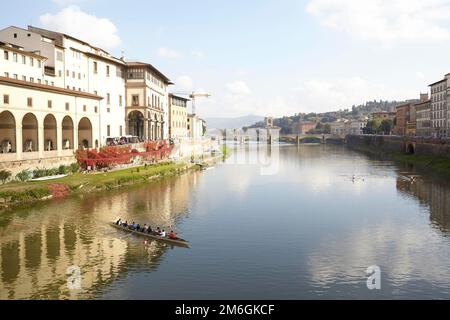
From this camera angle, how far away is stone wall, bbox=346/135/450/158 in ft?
316

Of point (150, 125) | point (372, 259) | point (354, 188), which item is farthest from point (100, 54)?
point (372, 259)

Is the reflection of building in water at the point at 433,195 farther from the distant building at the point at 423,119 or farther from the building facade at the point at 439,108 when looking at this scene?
the distant building at the point at 423,119

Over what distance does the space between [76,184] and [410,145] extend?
3529 inches

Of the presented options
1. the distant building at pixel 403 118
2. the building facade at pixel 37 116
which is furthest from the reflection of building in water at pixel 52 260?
the distant building at pixel 403 118

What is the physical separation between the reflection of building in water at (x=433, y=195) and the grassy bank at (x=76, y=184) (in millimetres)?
40098

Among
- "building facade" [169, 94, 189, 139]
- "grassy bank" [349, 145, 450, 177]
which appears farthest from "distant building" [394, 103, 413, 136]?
"building facade" [169, 94, 189, 139]

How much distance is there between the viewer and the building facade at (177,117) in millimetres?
140250

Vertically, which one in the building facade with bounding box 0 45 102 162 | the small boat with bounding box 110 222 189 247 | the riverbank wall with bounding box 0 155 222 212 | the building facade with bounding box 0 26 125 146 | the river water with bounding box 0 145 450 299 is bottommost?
the river water with bounding box 0 145 450 299

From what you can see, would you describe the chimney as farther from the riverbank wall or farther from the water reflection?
the water reflection

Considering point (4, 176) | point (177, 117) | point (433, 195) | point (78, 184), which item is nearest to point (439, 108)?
point (433, 195)

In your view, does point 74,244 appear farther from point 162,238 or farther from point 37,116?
point 37,116

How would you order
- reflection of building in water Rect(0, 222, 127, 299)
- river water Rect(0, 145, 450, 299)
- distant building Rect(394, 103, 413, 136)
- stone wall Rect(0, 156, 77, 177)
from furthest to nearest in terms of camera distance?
distant building Rect(394, 103, 413, 136) → stone wall Rect(0, 156, 77, 177) → river water Rect(0, 145, 450, 299) → reflection of building in water Rect(0, 222, 127, 299)

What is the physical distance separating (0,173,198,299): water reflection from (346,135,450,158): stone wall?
60.6m

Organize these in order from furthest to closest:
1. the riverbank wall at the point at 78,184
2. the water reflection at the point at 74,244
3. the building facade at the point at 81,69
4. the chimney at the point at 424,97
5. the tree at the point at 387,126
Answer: the tree at the point at 387,126 → the chimney at the point at 424,97 → the building facade at the point at 81,69 → the riverbank wall at the point at 78,184 → the water reflection at the point at 74,244
